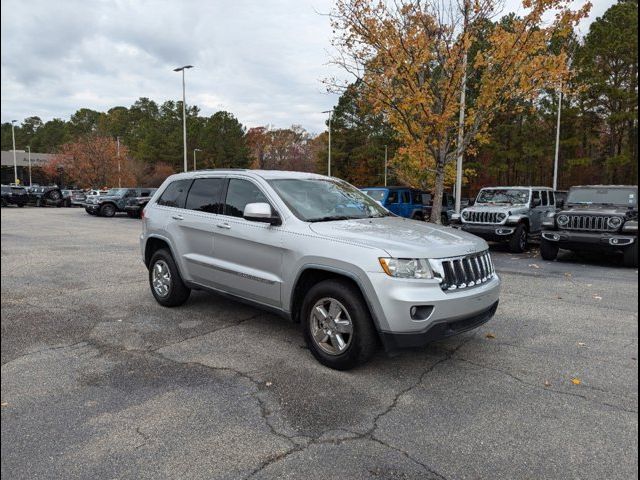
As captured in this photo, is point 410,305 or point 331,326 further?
point 331,326

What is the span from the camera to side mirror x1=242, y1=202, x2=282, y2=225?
182 inches

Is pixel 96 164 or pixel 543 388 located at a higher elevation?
pixel 96 164

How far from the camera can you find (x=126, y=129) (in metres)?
85.6

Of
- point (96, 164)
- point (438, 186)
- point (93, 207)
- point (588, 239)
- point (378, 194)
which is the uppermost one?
point (96, 164)

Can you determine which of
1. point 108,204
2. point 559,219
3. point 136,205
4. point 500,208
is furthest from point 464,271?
point 108,204

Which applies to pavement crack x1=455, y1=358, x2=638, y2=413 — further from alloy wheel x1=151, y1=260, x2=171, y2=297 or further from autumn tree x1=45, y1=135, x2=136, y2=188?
autumn tree x1=45, y1=135, x2=136, y2=188

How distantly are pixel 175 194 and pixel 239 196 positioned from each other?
1373mm

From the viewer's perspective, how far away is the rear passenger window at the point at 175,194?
6.21 meters

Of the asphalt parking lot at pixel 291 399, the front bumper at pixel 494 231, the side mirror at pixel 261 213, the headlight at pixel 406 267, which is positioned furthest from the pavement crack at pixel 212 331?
the front bumper at pixel 494 231

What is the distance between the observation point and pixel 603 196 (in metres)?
11.5

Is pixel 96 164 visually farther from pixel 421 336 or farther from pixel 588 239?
pixel 421 336

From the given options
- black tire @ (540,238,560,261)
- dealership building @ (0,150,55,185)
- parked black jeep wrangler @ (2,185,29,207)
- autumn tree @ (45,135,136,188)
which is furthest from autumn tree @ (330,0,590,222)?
dealership building @ (0,150,55,185)

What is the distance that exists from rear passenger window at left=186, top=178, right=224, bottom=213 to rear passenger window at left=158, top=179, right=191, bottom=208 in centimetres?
14

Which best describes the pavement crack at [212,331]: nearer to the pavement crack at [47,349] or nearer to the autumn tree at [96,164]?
the pavement crack at [47,349]
